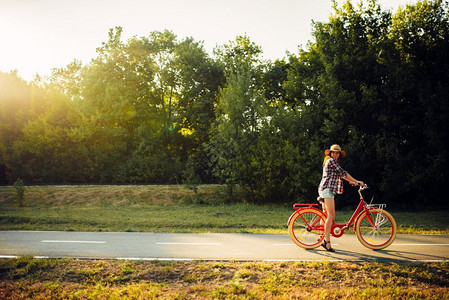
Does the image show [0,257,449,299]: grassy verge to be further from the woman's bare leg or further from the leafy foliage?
the leafy foliage

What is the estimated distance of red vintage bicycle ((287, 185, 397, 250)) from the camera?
6.82m

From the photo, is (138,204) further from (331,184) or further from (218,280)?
(218,280)

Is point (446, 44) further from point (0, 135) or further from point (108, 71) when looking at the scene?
point (0, 135)

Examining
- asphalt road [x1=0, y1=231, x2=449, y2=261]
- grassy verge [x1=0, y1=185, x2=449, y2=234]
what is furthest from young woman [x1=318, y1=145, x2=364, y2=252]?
grassy verge [x1=0, y1=185, x2=449, y2=234]

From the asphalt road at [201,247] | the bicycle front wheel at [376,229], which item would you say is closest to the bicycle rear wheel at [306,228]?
the asphalt road at [201,247]

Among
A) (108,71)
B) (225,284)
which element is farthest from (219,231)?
(108,71)

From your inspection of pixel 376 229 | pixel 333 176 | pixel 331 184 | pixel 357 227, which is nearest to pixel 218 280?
pixel 331 184

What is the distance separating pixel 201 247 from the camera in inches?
278

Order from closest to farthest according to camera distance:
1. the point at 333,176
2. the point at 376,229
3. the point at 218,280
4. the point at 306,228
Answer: the point at 218,280 < the point at 333,176 < the point at 376,229 < the point at 306,228

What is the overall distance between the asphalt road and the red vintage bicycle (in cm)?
20

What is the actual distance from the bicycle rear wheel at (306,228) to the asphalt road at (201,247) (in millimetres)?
199

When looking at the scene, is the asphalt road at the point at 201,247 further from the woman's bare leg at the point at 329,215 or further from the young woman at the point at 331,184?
the young woman at the point at 331,184

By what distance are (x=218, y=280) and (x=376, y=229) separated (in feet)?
12.9

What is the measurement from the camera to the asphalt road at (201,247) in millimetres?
6273
